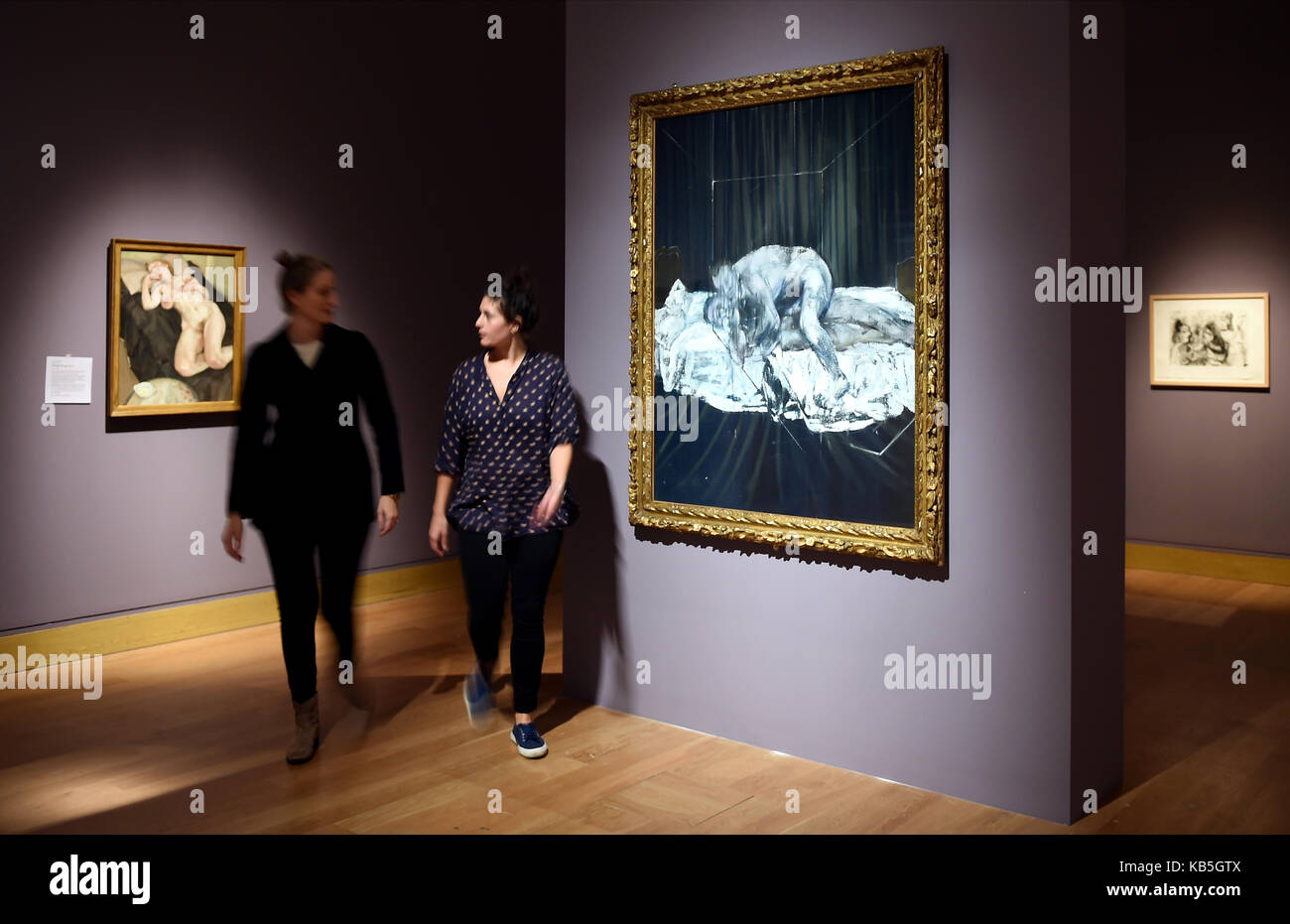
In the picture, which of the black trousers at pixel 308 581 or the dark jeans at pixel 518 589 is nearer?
the black trousers at pixel 308 581

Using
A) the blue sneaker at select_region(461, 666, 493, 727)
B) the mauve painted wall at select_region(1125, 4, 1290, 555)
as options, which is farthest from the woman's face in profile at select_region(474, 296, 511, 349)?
the mauve painted wall at select_region(1125, 4, 1290, 555)

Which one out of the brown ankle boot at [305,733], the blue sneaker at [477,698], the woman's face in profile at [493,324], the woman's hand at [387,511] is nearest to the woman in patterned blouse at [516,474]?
the woman's face in profile at [493,324]

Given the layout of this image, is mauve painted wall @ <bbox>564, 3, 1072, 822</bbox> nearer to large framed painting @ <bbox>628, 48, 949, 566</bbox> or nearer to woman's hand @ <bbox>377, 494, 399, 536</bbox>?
large framed painting @ <bbox>628, 48, 949, 566</bbox>

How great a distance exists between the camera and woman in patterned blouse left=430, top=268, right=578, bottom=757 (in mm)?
4617

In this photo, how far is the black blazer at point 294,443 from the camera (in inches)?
173

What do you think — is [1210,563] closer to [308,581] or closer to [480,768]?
[480,768]

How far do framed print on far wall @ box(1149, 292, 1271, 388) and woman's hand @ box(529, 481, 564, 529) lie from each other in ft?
21.0

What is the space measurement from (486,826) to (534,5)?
7.00m

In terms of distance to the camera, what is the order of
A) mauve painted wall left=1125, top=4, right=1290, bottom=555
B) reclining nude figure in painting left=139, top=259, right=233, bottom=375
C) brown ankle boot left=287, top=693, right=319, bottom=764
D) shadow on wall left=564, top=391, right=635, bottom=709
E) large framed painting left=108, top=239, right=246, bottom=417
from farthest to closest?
mauve painted wall left=1125, top=4, right=1290, bottom=555 → reclining nude figure in painting left=139, top=259, right=233, bottom=375 → large framed painting left=108, top=239, right=246, bottom=417 → shadow on wall left=564, top=391, right=635, bottom=709 → brown ankle boot left=287, top=693, right=319, bottom=764

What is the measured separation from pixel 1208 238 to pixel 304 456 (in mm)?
7394

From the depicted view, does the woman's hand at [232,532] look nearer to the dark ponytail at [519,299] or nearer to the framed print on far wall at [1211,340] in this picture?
the dark ponytail at [519,299]

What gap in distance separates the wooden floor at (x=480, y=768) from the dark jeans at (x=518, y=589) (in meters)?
0.33

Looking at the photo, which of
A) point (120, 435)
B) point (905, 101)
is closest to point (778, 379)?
point (905, 101)

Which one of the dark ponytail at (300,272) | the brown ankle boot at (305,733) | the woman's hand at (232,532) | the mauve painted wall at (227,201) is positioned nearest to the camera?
the dark ponytail at (300,272)
